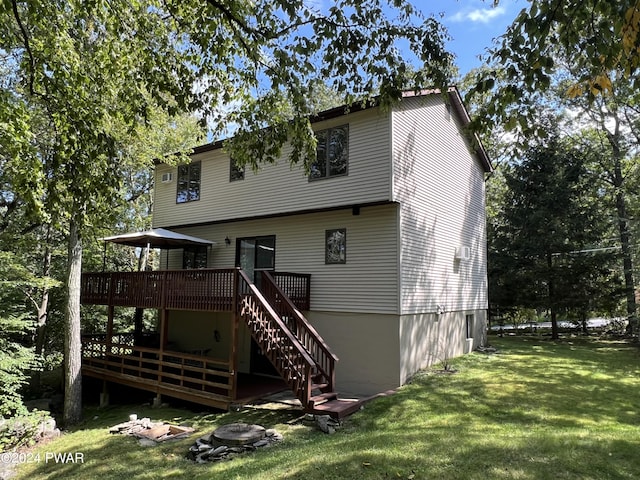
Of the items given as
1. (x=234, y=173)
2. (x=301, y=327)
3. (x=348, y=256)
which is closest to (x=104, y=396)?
(x=301, y=327)

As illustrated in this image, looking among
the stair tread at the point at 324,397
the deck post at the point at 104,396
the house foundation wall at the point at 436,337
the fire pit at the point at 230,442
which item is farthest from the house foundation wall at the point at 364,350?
the deck post at the point at 104,396

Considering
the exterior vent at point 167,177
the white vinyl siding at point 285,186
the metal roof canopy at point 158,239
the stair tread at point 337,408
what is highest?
the exterior vent at point 167,177

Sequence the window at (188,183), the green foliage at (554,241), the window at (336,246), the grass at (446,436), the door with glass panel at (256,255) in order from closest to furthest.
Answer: the grass at (446,436) → the window at (336,246) → the door with glass panel at (256,255) → the window at (188,183) → the green foliage at (554,241)

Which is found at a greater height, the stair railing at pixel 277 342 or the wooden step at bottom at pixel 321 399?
the stair railing at pixel 277 342

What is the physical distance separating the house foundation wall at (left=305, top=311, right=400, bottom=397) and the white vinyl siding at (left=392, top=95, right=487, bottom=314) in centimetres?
81

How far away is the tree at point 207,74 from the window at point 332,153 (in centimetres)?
516

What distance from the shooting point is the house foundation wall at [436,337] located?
1042cm

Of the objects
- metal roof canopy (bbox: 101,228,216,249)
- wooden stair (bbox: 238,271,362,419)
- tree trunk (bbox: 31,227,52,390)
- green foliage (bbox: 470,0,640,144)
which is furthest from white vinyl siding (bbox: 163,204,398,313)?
tree trunk (bbox: 31,227,52,390)

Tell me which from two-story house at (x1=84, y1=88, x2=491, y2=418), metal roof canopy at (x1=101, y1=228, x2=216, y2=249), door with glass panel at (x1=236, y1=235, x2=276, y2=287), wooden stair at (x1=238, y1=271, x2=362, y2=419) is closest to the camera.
Answer: wooden stair at (x1=238, y1=271, x2=362, y2=419)

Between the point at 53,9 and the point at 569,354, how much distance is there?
16348mm

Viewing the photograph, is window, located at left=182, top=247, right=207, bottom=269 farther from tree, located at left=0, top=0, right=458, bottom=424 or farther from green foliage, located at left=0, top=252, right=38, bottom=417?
tree, located at left=0, top=0, right=458, bottom=424

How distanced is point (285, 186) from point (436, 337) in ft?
20.2

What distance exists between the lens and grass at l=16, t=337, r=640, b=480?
500 centimetres

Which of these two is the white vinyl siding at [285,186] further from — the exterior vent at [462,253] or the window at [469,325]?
the window at [469,325]
